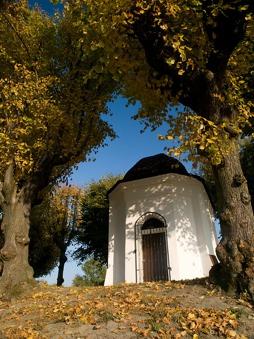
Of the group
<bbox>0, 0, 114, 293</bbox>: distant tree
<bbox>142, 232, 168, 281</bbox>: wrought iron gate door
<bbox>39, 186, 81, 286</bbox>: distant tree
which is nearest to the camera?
<bbox>0, 0, 114, 293</bbox>: distant tree

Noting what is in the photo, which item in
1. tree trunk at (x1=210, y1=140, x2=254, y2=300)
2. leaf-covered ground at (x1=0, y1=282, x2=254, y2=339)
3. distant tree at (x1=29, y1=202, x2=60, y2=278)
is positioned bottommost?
leaf-covered ground at (x1=0, y1=282, x2=254, y2=339)

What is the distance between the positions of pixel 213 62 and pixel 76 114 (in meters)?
9.45

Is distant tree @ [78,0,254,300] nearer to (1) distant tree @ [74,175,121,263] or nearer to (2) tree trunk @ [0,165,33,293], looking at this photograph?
(2) tree trunk @ [0,165,33,293]

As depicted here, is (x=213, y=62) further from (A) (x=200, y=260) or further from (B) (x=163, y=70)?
(A) (x=200, y=260)

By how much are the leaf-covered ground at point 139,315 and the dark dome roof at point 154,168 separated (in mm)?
9096

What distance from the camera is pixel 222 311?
7.77 metres

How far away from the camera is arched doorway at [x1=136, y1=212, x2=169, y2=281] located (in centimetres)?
1744

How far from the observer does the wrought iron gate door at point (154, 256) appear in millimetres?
17391

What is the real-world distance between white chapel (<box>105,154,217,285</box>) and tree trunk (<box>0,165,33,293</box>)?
17.9 ft

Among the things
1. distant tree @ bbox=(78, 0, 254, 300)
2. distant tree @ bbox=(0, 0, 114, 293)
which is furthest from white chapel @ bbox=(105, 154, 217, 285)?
distant tree @ bbox=(78, 0, 254, 300)

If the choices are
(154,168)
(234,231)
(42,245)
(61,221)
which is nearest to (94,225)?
(61,221)

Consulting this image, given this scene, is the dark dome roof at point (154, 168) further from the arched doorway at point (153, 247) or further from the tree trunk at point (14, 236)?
the tree trunk at point (14, 236)

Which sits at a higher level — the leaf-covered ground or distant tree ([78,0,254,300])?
distant tree ([78,0,254,300])

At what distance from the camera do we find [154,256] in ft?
58.3
